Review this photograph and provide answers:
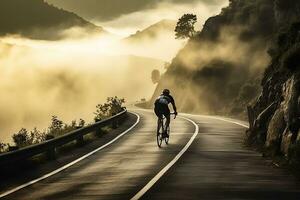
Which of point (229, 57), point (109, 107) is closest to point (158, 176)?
point (109, 107)

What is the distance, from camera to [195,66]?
371ft

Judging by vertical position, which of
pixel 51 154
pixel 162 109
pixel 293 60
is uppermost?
pixel 293 60

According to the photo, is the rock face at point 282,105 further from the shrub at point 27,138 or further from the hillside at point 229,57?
the hillside at point 229,57

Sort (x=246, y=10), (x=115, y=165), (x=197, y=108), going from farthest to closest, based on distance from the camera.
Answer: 1. (x=246, y=10)
2. (x=197, y=108)
3. (x=115, y=165)

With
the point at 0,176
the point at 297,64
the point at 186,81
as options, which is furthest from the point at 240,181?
the point at 186,81

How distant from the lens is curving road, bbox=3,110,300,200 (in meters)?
12.3

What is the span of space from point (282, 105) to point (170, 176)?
5795 mm

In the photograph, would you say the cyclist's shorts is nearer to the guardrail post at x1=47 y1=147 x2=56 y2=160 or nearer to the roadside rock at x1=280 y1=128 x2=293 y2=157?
the guardrail post at x1=47 y1=147 x2=56 y2=160

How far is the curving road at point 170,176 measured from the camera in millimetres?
12266

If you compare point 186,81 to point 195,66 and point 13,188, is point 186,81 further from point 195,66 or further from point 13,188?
point 13,188

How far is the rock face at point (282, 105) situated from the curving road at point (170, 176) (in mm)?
746

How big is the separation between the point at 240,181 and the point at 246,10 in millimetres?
97494

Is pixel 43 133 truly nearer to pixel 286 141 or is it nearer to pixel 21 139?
pixel 21 139

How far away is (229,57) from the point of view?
103 meters
